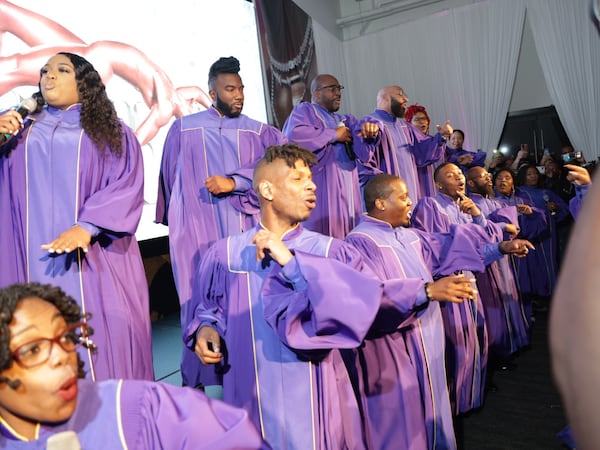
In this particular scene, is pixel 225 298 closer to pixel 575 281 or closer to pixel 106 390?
pixel 106 390

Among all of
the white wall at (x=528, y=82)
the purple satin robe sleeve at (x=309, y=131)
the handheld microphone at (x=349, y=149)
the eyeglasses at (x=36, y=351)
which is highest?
the white wall at (x=528, y=82)

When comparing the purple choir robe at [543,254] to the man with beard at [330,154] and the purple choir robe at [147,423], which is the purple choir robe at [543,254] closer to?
the man with beard at [330,154]

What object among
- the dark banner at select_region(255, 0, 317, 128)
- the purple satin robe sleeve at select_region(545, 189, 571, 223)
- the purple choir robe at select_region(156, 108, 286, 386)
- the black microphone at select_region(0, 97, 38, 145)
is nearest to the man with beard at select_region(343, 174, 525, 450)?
the purple choir robe at select_region(156, 108, 286, 386)

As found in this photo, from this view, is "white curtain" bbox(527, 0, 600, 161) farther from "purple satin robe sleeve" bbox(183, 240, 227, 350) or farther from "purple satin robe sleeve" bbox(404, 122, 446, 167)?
"purple satin robe sleeve" bbox(183, 240, 227, 350)

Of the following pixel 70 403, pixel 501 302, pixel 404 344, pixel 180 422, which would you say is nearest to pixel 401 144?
pixel 501 302

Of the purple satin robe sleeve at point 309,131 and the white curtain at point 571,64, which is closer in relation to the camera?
the purple satin robe sleeve at point 309,131

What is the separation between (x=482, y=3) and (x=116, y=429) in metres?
11.0

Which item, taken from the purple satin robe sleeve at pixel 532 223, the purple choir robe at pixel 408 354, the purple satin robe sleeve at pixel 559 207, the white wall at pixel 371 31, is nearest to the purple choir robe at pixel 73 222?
the purple choir robe at pixel 408 354

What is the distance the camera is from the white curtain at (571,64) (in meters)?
9.65

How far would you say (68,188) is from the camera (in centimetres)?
277


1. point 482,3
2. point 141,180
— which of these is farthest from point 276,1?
point 141,180

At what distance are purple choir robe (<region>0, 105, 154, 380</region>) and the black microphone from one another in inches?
3.5

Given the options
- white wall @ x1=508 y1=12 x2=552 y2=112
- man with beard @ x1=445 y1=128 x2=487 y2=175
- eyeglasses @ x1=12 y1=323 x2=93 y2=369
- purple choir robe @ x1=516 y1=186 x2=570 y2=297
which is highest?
white wall @ x1=508 y1=12 x2=552 y2=112

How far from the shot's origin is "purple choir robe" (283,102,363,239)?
4961mm
